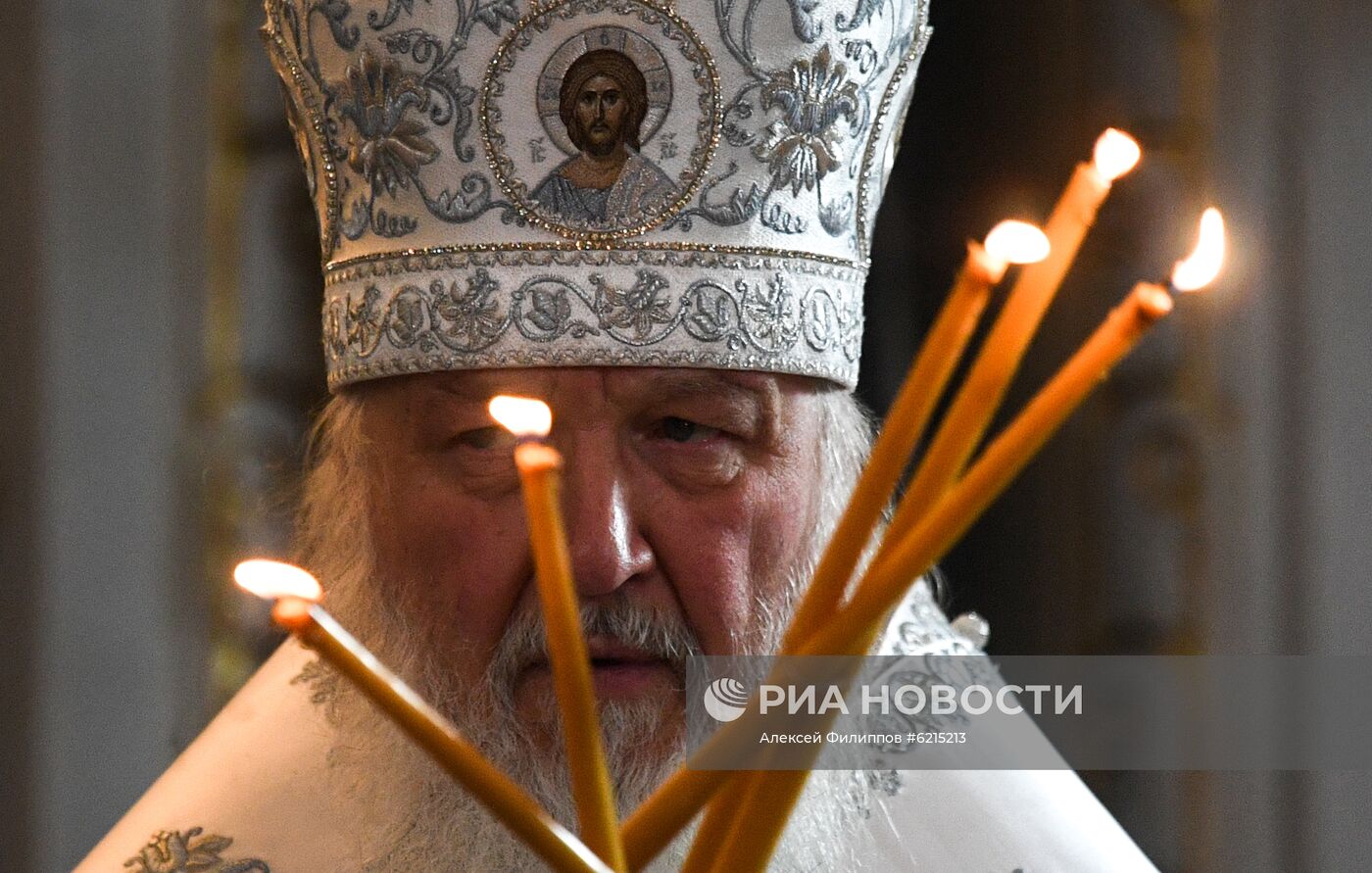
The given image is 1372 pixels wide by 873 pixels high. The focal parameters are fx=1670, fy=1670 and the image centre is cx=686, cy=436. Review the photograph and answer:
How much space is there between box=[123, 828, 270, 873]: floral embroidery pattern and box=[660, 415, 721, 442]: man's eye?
672 mm

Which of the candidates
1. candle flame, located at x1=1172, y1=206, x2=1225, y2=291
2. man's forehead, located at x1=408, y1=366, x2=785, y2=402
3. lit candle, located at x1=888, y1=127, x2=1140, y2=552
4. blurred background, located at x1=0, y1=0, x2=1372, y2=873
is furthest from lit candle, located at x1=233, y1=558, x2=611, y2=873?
blurred background, located at x1=0, y1=0, x2=1372, y2=873

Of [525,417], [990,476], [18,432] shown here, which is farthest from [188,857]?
[990,476]

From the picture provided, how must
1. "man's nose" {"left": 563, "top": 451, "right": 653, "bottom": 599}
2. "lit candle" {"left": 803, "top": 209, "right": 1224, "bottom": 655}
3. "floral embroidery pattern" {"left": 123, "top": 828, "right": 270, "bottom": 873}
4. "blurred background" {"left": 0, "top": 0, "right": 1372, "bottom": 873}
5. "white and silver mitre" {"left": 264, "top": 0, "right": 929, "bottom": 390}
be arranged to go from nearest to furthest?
"lit candle" {"left": 803, "top": 209, "right": 1224, "bottom": 655} < "man's nose" {"left": 563, "top": 451, "right": 653, "bottom": 599} < "white and silver mitre" {"left": 264, "top": 0, "right": 929, "bottom": 390} < "floral embroidery pattern" {"left": 123, "top": 828, "right": 270, "bottom": 873} < "blurred background" {"left": 0, "top": 0, "right": 1372, "bottom": 873}

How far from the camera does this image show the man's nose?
1.52m

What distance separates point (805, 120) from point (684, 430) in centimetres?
34

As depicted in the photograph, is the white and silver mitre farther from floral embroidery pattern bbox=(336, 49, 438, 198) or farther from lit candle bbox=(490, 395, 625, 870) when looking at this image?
lit candle bbox=(490, 395, 625, 870)

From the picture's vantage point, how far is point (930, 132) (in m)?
2.83

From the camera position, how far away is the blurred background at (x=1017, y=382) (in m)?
2.66

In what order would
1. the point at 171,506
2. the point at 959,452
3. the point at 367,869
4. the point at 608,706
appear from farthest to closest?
the point at 171,506, the point at 367,869, the point at 608,706, the point at 959,452

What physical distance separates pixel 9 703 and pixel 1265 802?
2027 millimetres

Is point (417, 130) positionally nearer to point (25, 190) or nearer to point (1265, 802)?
point (25, 190)

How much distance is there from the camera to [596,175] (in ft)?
5.37

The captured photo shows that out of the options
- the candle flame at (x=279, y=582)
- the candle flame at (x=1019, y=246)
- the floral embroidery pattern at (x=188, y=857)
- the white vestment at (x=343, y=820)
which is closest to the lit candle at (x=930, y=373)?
the candle flame at (x=1019, y=246)

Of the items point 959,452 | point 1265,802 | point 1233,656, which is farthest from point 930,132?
point 959,452
